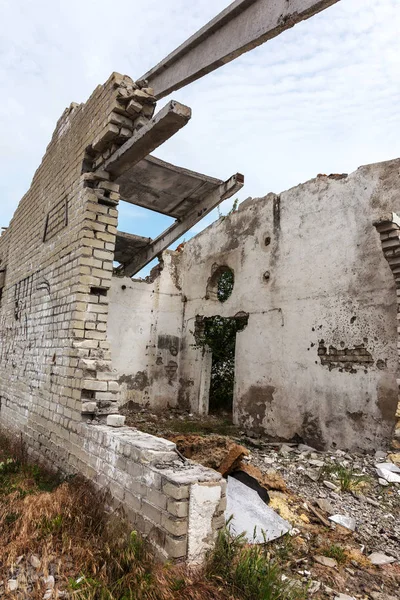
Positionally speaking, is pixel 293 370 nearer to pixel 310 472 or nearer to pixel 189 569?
pixel 310 472

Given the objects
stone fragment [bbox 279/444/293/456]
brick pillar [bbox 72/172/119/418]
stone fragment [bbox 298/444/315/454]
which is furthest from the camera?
stone fragment [bbox 298/444/315/454]

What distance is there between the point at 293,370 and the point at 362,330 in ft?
5.28

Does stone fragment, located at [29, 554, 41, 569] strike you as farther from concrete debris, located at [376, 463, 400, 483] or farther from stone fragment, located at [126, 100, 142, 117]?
stone fragment, located at [126, 100, 142, 117]

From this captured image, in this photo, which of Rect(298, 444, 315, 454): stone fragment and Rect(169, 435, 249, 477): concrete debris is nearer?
Rect(169, 435, 249, 477): concrete debris

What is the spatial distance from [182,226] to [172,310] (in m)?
2.87

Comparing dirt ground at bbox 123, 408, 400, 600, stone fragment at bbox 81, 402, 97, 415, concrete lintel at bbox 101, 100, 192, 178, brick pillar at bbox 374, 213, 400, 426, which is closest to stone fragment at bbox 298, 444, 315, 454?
dirt ground at bbox 123, 408, 400, 600

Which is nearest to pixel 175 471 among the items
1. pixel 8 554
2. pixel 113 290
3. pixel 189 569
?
pixel 189 569

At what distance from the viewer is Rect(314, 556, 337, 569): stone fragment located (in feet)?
9.26

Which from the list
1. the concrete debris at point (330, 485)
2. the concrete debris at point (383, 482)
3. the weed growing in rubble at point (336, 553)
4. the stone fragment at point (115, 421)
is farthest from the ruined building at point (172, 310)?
the concrete debris at point (330, 485)

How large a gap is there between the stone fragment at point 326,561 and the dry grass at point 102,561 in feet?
1.31

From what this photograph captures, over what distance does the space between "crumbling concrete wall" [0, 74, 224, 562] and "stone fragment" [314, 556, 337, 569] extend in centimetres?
90

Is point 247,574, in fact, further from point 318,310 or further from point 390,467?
point 318,310

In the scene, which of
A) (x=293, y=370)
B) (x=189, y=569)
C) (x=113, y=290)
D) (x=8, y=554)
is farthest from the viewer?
(x=113, y=290)

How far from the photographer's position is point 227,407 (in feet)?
34.6
